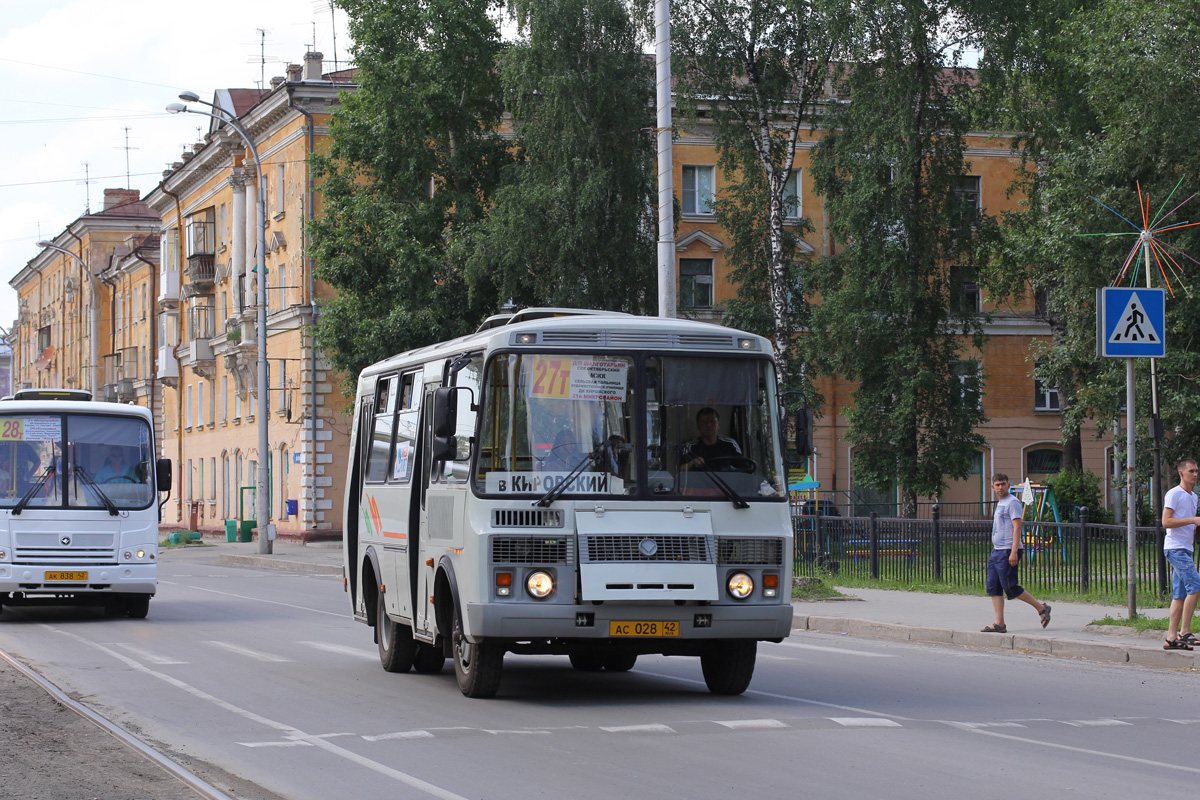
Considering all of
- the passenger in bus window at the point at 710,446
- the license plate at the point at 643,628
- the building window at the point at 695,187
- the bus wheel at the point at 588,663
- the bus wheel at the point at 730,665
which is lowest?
the bus wheel at the point at 588,663

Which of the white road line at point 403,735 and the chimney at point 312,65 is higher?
the chimney at point 312,65

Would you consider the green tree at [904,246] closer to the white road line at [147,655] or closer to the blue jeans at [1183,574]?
the blue jeans at [1183,574]

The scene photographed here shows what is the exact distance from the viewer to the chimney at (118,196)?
3669 inches

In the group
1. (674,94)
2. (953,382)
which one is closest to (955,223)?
(953,382)

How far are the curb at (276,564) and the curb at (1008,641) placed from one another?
676 inches

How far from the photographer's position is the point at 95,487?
65.3ft

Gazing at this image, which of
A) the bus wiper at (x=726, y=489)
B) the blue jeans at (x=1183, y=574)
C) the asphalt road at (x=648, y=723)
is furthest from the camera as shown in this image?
the blue jeans at (x=1183, y=574)

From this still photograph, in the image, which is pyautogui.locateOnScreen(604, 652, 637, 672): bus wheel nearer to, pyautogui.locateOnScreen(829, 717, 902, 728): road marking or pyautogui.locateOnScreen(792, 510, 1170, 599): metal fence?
pyautogui.locateOnScreen(829, 717, 902, 728): road marking

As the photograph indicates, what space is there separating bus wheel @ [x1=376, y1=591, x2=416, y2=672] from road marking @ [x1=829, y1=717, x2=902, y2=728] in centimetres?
439

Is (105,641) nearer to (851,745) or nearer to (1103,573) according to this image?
(851,745)

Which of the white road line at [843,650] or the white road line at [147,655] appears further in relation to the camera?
the white road line at [843,650]

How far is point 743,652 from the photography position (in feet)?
37.8

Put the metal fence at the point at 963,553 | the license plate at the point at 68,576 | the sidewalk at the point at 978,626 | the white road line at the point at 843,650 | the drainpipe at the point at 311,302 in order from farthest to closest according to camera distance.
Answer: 1. the drainpipe at the point at 311,302
2. the metal fence at the point at 963,553
3. the license plate at the point at 68,576
4. the white road line at the point at 843,650
5. the sidewalk at the point at 978,626

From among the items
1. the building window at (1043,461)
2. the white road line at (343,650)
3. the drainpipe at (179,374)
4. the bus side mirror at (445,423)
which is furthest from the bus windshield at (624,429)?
the drainpipe at (179,374)
